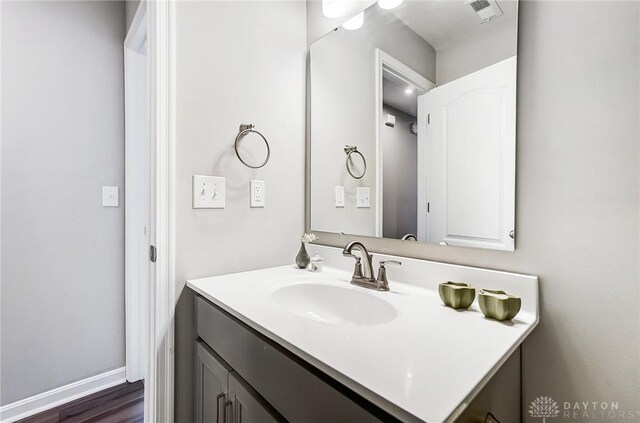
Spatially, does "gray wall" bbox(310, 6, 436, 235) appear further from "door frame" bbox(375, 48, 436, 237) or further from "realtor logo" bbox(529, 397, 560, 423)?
"realtor logo" bbox(529, 397, 560, 423)

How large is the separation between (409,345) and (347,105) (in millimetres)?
1030

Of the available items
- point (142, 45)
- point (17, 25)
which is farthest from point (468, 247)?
point (17, 25)

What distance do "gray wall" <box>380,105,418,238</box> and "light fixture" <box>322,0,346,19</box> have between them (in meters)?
0.52

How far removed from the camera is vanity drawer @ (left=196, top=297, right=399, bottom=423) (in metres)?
0.50

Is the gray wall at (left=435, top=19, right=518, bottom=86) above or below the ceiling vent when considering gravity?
below

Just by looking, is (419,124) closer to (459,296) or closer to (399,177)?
(399,177)

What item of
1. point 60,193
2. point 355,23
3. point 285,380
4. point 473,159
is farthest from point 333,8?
point 60,193

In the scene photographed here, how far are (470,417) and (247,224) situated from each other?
3.20 feet

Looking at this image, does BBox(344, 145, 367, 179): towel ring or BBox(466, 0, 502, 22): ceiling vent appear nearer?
BBox(466, 0, 502, 22): ceiling vent

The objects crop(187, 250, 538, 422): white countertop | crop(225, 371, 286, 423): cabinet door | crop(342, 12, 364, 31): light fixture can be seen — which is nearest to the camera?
crop(187, 250, 538, 422): white countertop

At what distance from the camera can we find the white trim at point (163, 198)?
3.36 ft

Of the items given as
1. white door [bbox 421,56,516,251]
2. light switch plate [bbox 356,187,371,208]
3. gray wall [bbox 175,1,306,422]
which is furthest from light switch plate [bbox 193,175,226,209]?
white door [bbox 421,56,516,251]

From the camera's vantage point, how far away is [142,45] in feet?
5.42

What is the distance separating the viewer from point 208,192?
1121 millimetres
